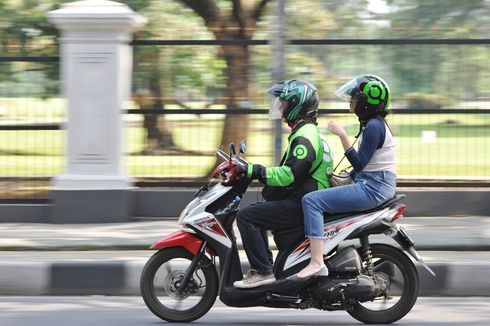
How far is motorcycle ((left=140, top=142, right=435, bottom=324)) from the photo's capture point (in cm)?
587

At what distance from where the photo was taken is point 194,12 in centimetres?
989

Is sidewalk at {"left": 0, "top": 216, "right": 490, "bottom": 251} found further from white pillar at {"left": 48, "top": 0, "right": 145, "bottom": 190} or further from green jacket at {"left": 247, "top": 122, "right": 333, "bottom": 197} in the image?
green jacket at {"left": 247, "top": 122, "right": 333, "bottom": 197}

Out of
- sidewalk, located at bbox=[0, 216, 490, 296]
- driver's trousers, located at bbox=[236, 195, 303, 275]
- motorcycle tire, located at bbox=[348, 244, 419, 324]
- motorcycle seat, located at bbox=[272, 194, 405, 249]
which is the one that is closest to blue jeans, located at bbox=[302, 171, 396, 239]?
motorcycle seat, located at bbox=[272, 194, 405, 249]

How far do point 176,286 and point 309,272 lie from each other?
2.68 feet

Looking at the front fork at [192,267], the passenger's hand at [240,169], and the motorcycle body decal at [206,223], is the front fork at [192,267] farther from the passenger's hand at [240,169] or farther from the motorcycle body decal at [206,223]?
the passenger's hand at [240,169]

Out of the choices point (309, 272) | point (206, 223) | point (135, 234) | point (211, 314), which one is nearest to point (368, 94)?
point (309, 272)

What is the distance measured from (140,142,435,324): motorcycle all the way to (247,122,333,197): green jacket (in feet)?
0.50

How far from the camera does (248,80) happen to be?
9789 mm

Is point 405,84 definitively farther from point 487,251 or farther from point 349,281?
point 349,281

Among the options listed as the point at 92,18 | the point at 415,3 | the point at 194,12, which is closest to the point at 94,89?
the point at 92,18

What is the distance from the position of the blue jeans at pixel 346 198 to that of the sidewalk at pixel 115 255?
4.82ft

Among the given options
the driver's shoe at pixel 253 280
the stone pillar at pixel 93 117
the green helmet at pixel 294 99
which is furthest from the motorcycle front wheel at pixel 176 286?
the stone pillar at pixel 93 117

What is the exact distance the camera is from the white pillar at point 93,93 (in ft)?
31.0

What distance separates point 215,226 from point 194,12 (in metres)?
4.39
